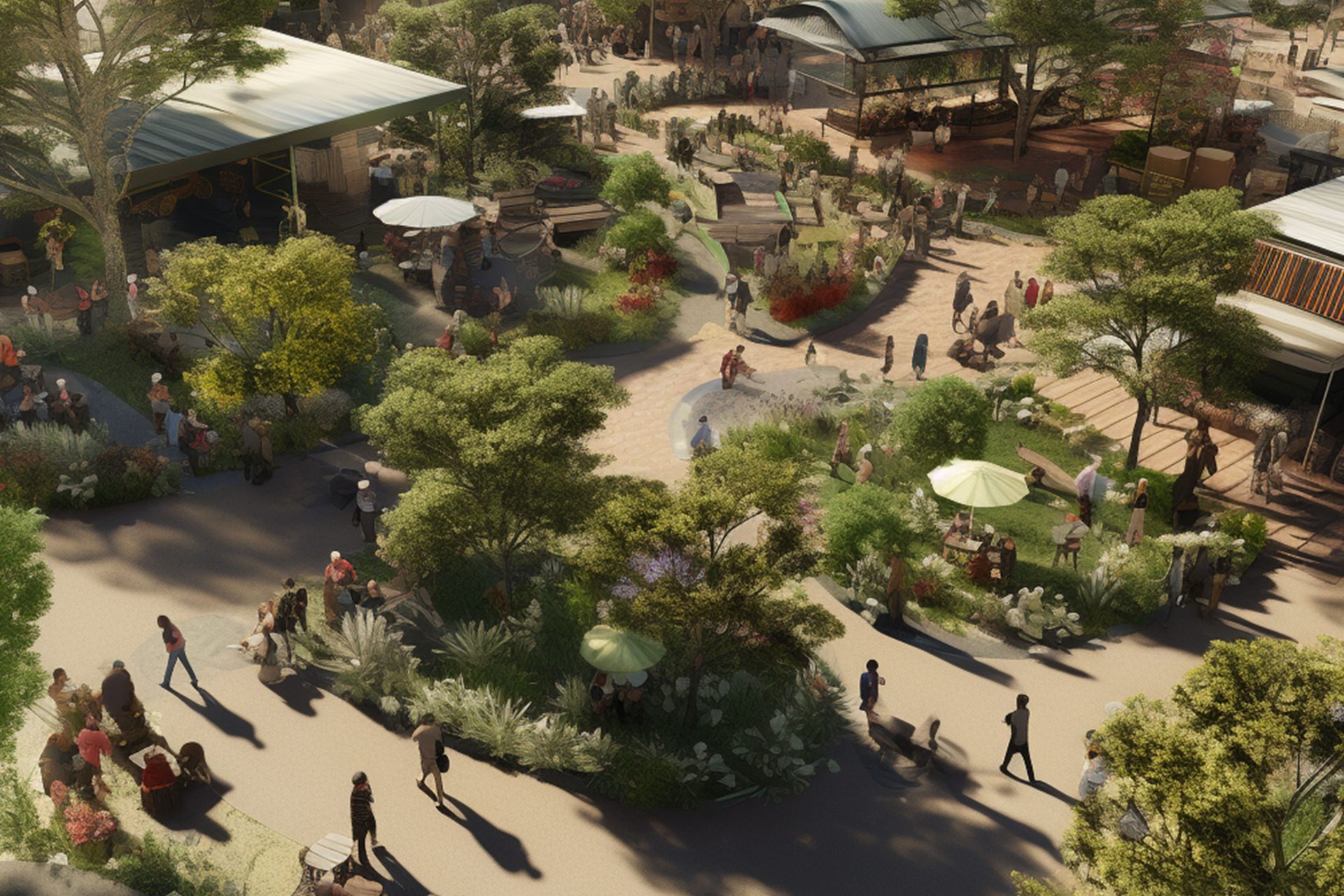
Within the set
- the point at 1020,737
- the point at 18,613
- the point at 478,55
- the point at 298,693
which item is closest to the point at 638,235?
the point at 478,55

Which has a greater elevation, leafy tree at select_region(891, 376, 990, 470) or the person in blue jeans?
leafy tree at select_region(891, 376, 990, 470)

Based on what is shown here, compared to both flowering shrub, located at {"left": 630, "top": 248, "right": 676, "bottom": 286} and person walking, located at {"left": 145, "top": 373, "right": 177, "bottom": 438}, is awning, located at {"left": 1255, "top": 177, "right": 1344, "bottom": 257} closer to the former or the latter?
flowering shrub, located at {"left": 630, "top": 248, "right": 676, "bottom": 286}

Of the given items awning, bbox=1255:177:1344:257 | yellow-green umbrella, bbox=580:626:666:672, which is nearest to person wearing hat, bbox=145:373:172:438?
yellow-green umbrella, bbox=580:626:666:672

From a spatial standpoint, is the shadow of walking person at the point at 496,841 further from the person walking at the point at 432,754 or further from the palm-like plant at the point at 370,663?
the palm-like plant at the point at 370,663

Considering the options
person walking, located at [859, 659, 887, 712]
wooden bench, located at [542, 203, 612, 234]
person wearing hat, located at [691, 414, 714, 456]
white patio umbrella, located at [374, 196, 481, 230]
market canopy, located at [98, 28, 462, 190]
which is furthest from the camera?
wooden bench, located at [542, 203, 612, 234]

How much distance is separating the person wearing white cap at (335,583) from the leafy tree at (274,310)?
4854mm

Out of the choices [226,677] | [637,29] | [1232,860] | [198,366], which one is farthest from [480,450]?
[637,29]

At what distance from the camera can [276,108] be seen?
104 feet

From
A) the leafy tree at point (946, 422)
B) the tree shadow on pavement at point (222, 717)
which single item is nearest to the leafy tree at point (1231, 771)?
the tree shadow on pavement at point (222, 717)

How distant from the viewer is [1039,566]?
71.4ft

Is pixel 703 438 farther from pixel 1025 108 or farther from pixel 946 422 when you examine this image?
pixel 1025 108

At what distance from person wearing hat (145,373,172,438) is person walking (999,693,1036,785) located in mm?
16936

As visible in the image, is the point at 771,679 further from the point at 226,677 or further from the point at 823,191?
the point at 823,191

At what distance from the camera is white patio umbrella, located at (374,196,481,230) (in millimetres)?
29219
